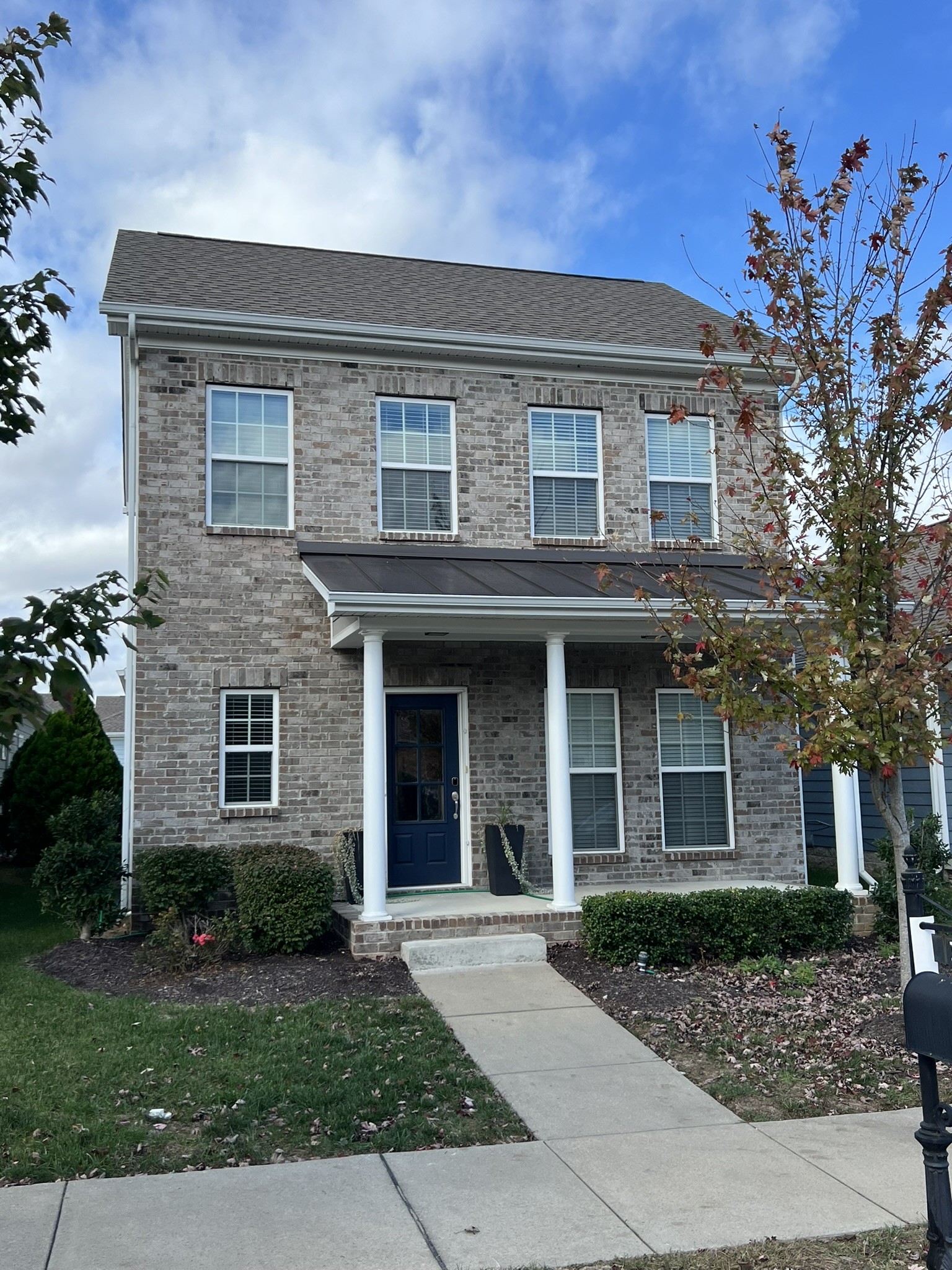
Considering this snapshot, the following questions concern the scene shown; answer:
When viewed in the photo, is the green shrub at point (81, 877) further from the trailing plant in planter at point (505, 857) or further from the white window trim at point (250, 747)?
the trailing plant in planter at point (505, 857)

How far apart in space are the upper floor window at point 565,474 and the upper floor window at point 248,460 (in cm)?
300

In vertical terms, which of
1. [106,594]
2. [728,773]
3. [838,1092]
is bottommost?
[838,1092]

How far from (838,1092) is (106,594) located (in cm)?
556

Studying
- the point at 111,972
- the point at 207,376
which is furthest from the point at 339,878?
the point at 207,376

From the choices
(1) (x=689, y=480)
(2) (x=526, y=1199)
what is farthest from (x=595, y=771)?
(2) (x=526, y=1199)

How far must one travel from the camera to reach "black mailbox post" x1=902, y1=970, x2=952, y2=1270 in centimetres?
390

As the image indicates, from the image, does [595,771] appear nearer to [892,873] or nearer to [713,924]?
[713,924]

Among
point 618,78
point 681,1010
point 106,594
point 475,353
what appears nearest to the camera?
point 106,594

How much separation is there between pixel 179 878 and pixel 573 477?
6478mm

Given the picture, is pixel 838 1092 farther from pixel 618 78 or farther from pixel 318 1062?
pixel 618 78

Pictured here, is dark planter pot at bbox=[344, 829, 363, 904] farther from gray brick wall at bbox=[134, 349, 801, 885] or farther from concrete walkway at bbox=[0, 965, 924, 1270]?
concrete walkway at bbox=[0, 965, 924, 1270]

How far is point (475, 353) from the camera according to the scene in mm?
12516

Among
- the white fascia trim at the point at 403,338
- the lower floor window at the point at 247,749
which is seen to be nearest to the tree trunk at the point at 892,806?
A: the lower floor window at the point at 247,749

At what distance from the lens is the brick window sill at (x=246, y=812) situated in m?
11.3
